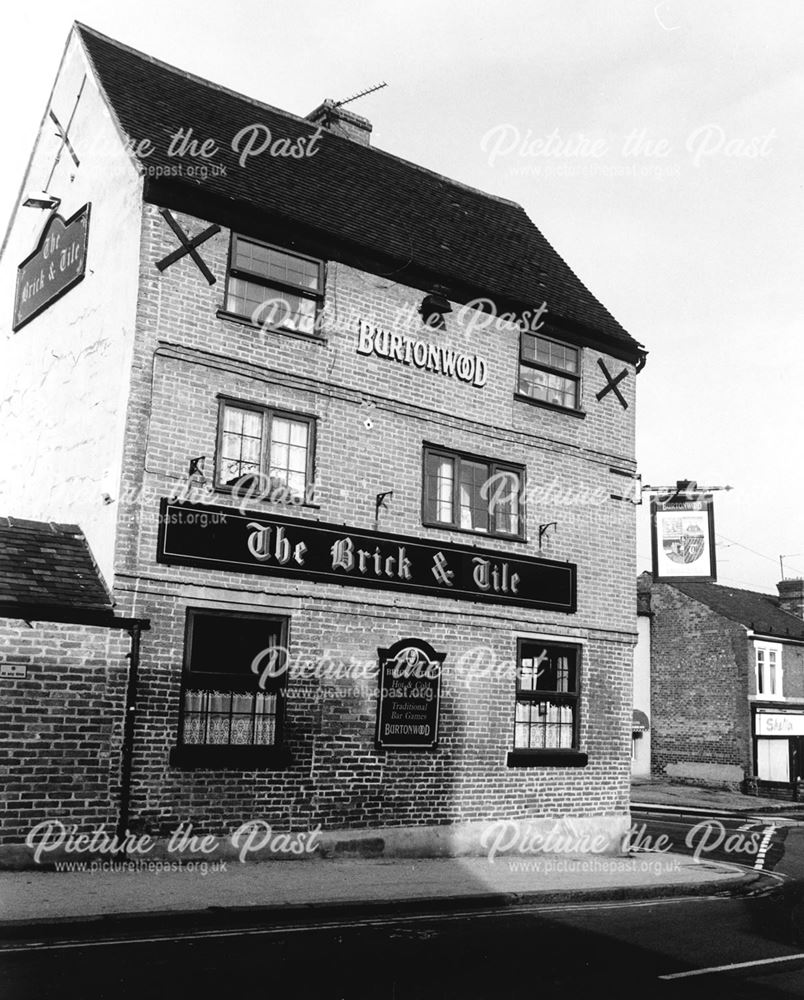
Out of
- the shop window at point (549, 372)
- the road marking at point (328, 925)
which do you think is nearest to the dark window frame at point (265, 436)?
the shop window at point (549, 372)

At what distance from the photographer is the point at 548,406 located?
1717 cm

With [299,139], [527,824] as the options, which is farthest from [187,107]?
[527,824]

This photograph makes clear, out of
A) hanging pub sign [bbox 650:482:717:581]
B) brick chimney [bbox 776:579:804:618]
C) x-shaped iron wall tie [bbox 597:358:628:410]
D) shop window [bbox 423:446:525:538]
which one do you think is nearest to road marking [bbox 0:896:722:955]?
shop window [bbox 423:446:525:538]

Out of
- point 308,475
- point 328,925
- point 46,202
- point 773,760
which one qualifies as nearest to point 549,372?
point 308,475

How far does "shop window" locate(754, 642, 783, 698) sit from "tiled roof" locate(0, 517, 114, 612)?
99.7 feet

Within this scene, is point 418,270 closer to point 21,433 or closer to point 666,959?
point 21,433

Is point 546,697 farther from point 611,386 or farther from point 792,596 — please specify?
point 792,596

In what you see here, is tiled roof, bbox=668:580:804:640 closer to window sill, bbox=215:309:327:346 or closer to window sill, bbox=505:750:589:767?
window sill, bbox=505:750:589:767

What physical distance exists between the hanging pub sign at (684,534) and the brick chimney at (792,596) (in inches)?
879

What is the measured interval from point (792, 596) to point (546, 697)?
3127 cm

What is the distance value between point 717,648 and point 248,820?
28.7 m

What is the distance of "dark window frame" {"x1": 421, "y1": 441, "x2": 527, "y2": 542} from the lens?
15602 millimetres

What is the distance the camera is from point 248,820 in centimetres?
1305

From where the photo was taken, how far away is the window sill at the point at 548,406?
16873mm
